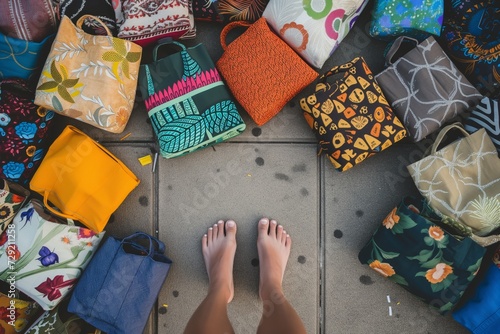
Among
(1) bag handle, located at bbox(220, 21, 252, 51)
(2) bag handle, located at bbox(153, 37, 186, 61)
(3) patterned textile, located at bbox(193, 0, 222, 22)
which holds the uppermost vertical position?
(3) patterned textile, located at bbox(193, 0, 222, 22)

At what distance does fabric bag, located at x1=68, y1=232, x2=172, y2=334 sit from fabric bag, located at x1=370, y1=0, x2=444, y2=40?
1484 millimetres

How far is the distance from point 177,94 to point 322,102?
0.66 meters

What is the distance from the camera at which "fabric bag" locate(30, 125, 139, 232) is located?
183 centimetres

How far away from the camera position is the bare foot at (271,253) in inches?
72.4

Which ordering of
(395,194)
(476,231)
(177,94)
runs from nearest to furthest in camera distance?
(476,231)
(177,94)
(395,194)

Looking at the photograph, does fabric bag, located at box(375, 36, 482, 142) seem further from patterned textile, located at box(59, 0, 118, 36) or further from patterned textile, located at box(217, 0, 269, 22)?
patterned textile, located at box(59, 0, 118, 36)

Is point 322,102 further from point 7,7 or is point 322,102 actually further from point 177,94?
point 7,7

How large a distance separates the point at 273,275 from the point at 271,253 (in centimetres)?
10

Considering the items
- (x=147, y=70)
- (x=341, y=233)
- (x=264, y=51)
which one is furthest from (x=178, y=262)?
(x=264, y=51)

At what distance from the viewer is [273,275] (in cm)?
185

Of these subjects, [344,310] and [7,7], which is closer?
[7,7]

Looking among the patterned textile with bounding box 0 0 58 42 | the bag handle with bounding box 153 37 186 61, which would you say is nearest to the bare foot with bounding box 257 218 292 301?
the bag handle with bounding box 153 37 186 61

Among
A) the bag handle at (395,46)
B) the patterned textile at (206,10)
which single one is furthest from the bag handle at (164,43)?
the bag handle at (395,46)

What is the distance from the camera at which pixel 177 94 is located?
6.09 ft
